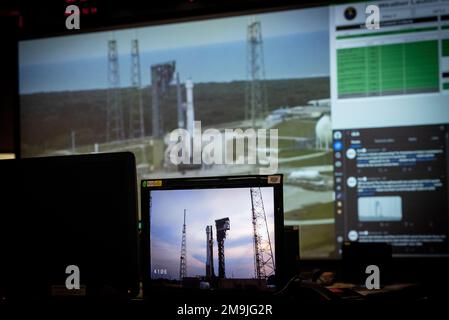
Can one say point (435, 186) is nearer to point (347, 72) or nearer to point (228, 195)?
point (347, 72)

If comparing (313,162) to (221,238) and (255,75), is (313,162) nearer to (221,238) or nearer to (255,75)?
(255,75)

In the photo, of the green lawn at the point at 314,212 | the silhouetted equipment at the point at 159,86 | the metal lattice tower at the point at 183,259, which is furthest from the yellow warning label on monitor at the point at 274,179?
the silhouetted equipment at the point at 159,86

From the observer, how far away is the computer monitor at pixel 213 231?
153 centimetres

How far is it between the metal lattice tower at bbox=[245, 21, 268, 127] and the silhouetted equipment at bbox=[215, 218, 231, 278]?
6.68 feet

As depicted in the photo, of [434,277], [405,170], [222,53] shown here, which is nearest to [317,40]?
[222,53]

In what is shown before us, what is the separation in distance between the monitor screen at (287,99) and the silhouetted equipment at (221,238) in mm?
1501

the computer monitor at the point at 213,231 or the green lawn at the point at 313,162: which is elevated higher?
the green lawn at the point at 313,162

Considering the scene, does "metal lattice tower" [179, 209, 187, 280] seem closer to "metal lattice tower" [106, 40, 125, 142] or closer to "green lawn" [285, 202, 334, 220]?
"green lawn" [285, 202, 334, 220]

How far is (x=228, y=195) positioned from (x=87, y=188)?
1.32 ft

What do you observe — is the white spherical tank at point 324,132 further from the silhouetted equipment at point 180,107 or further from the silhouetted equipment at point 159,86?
the silhouetted equipment at point 159,86

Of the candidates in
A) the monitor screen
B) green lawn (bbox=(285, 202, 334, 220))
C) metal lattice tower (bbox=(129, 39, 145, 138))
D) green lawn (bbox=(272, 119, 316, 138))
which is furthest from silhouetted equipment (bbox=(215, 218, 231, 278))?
metal lattice tower (bbox=(129, 39, 145, 138))

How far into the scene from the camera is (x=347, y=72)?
11.0ft

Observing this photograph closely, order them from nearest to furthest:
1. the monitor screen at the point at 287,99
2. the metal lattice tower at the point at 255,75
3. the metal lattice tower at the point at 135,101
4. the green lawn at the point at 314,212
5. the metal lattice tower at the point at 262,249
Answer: the metal lattice tower at the point at 262,249 → the monitor screen at the point at 287,99 → the green lawn at the point at 314,212 → the metal lattice tower at the point at 255,75 → the metal lattice tower at the point at 135,101

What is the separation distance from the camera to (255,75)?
357 cm
